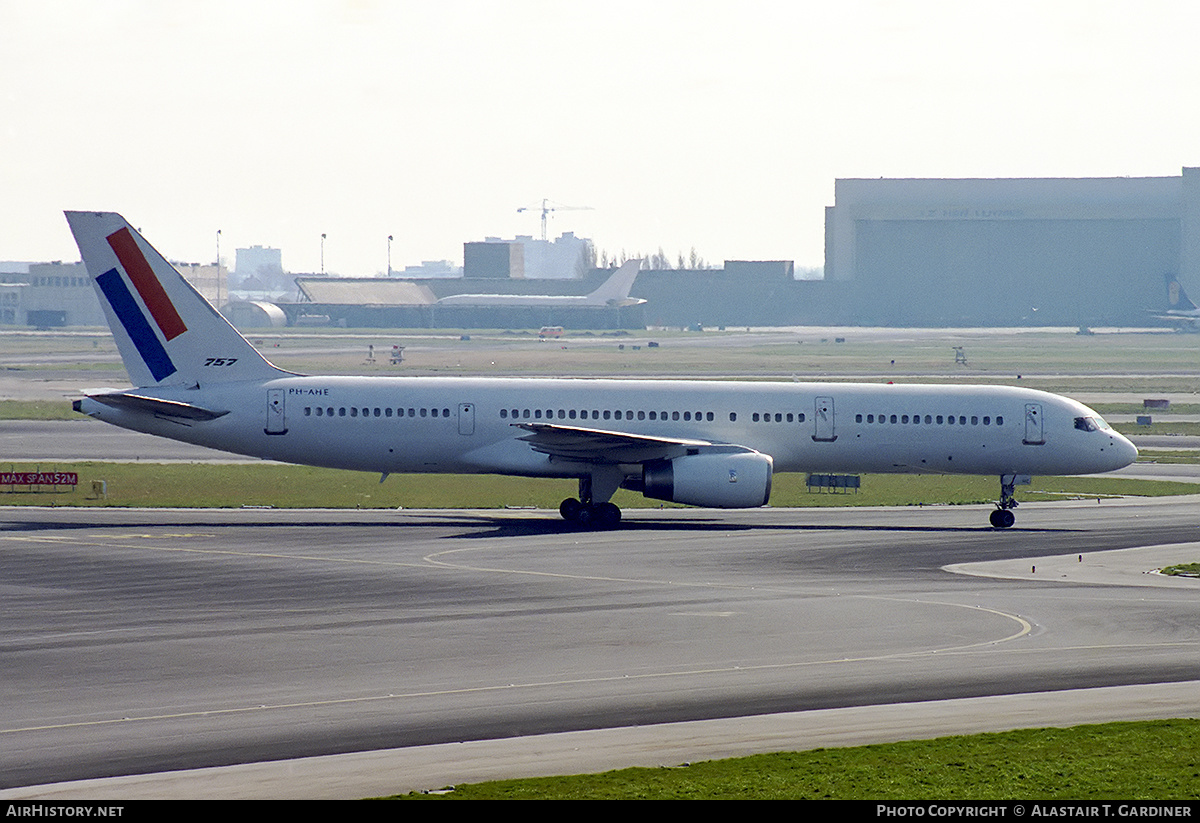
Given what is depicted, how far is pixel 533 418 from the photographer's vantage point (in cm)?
4878

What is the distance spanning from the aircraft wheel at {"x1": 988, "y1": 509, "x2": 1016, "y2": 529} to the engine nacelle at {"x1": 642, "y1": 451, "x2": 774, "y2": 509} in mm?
7727

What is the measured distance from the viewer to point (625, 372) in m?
124

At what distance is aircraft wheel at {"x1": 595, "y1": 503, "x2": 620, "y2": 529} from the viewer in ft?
155

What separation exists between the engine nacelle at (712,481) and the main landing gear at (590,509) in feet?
4.80

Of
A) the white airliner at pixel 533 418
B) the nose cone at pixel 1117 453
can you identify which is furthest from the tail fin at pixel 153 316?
the nose cone at pixel 1117 453

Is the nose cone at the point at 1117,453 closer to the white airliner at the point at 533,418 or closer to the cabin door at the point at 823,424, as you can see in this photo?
the white airliner at the point at 533,418

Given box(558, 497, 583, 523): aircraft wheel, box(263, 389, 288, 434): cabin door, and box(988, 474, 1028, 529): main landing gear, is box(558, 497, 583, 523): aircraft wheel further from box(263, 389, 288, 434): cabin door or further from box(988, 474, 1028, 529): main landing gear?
box(988, 474, 1028, 529): main landing gear

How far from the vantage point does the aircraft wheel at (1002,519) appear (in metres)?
47.7

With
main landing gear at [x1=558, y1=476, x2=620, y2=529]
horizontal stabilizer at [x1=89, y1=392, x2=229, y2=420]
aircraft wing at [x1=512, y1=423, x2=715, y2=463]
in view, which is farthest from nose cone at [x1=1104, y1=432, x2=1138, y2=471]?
horizontal stabilizer at [x1=89, y1=392, x2=229, y2=420]

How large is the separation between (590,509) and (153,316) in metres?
16.0

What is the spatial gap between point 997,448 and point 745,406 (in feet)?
28.8

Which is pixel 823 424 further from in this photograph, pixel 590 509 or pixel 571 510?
pixel 571 510

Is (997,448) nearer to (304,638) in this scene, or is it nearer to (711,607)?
(711,607)
